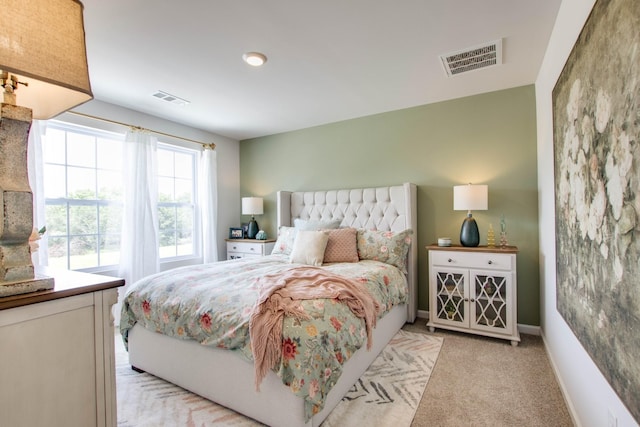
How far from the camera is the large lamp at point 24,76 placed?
32.0 inches

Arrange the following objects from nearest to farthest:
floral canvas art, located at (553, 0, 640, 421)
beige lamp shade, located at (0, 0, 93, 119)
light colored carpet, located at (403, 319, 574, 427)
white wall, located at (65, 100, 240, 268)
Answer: beige lamp shade, located at (0, 0, 93, 119), floral canvas art, located at (553, 0, 640, 421), light colored carpet, located at (403, 319, 574, 427), white wall, located at (65, 100, 240, 268)

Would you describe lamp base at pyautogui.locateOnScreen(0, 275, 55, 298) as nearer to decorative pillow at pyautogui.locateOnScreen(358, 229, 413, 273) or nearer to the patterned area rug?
the patterned area rug

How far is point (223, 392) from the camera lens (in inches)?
72.7

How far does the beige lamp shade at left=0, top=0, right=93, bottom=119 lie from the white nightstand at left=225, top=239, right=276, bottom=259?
11.0ft

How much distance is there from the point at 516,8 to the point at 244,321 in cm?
251

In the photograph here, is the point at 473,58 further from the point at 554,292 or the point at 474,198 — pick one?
the point at 554,292

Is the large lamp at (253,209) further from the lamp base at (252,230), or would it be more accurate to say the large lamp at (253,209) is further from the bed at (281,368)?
the bed at (281,368)

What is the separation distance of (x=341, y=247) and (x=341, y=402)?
150 cm

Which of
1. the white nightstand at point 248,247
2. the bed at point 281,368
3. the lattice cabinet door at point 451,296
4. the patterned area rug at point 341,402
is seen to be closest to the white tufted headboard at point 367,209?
the bed at point 281,368

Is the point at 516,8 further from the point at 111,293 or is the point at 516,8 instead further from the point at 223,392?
the point at 223,392

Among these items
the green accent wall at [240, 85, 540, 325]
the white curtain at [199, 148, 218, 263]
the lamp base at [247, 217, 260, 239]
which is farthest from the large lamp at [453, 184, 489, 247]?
the white curtain at [199, 148, 218, 263]

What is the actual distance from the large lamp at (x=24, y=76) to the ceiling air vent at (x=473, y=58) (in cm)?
243

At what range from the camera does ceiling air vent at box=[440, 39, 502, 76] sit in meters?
2.33

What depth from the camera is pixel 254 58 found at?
240cm
